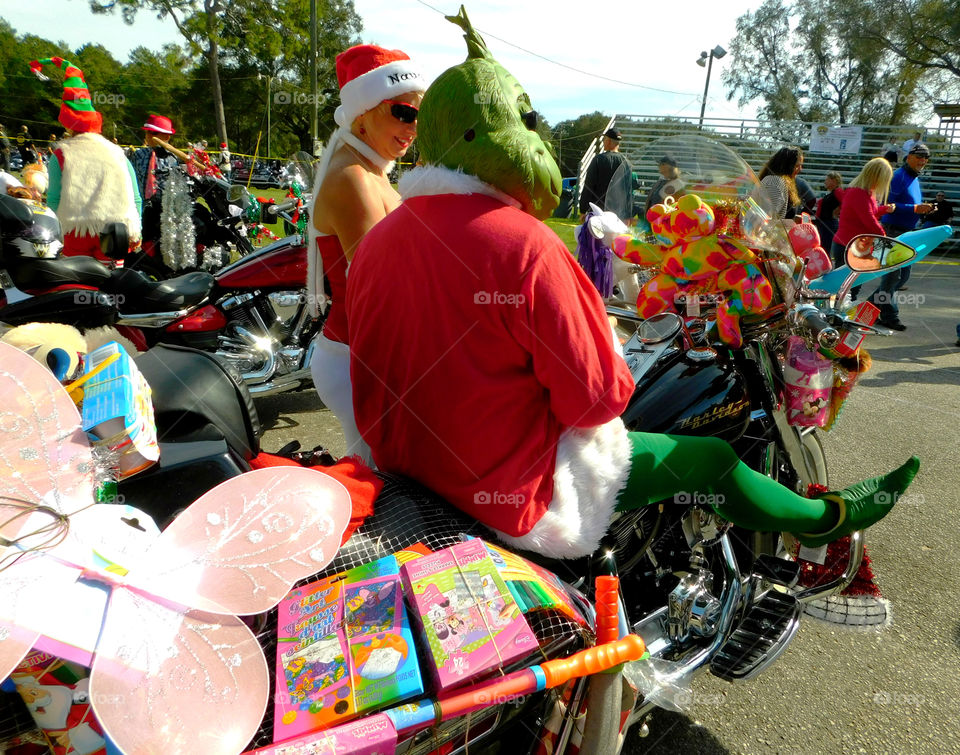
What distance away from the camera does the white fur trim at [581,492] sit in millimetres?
1345

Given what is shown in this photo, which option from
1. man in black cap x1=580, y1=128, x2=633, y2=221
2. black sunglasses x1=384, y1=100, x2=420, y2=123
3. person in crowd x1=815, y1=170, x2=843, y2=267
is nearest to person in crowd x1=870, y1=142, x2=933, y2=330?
person in crowd x1=815, y1=170, x2=843, y2=267

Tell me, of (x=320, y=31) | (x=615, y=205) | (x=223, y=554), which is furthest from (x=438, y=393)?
(x=320, y=31)

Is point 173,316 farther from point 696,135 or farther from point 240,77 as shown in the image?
point 240,77

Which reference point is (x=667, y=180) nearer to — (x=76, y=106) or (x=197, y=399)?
(x=197, y=399)

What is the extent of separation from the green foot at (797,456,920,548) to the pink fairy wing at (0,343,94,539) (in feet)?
5.95

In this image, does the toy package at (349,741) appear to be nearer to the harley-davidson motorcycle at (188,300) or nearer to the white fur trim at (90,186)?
the harley-davidson motorcycle at (188,300)

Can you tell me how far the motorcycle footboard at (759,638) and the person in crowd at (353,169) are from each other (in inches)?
53.5

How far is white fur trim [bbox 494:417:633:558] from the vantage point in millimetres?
1345

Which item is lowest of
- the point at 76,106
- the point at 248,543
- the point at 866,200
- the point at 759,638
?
the point at 759,638

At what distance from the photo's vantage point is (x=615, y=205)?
2480mm

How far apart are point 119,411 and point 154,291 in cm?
271

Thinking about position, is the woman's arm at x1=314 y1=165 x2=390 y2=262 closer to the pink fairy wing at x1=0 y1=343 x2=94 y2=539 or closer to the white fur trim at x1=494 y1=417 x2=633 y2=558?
the white fur trim at x1=494 y1=417 x2=633 y2=558

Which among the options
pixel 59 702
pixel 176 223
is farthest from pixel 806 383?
pixel 176 223

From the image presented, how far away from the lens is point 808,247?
203 cm
